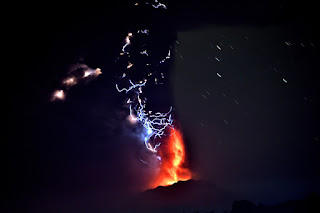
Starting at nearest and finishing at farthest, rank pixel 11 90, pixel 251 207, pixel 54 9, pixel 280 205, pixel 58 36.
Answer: pixel 54 9 < pixel 58 36 < pixel 11 90 < pixel 280 205 < pixel 251 207

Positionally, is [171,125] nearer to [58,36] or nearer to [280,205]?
[58,36]

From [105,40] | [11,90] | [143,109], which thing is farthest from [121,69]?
[11,90]

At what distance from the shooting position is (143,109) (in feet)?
37.6

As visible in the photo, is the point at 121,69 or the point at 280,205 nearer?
the point at 121,69

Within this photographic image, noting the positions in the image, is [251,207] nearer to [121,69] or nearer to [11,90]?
[121,69]

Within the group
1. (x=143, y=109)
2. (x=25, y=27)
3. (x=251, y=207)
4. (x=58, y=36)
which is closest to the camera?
(x=25, y=27)

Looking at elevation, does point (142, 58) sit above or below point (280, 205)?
above

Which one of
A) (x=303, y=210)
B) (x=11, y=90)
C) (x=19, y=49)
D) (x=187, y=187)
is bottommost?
(x=303, y=210)

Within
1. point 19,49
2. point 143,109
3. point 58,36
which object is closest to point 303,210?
point 143,109

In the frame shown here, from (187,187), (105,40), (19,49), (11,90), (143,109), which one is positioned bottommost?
(187,187)

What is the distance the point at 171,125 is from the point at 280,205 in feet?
61.5

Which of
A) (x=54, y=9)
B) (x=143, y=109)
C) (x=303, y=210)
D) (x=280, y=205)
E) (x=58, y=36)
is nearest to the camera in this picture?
(x=54, y=9)

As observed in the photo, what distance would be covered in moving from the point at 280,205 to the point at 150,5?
23.8 meters

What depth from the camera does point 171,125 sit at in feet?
39.7
